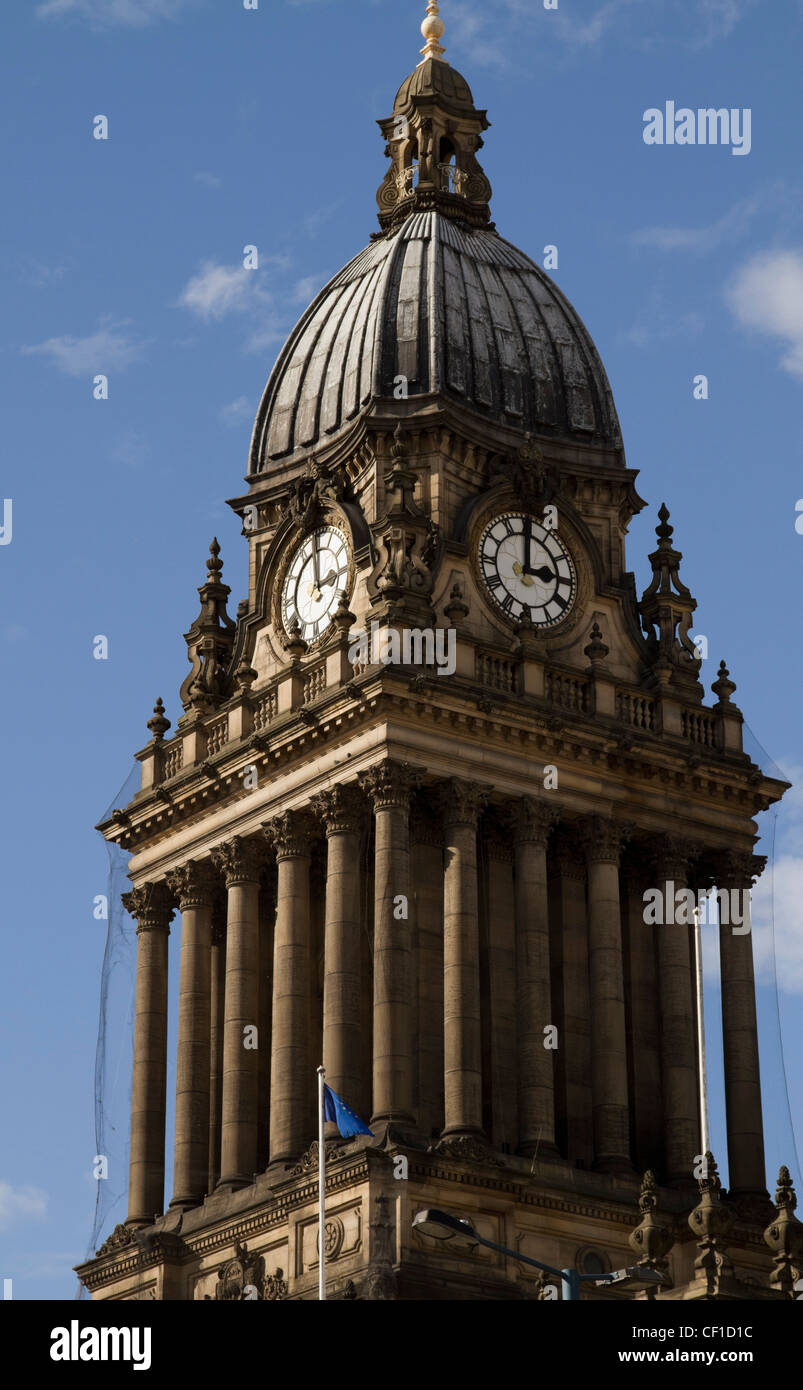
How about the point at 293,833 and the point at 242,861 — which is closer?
the point at 293,833

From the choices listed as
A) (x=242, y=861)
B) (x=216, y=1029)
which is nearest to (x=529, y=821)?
(x=242, y=861)

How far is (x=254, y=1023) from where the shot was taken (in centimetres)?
7619

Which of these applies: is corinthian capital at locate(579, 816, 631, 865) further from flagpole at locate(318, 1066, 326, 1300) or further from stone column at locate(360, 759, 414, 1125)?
flagpole at locate(318, 1066, 326, 1300)

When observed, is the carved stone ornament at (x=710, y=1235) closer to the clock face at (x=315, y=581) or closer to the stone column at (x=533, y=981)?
the stone column at (x=533, y=981)

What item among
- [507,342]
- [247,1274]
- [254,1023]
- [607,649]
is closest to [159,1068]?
[254,1023]

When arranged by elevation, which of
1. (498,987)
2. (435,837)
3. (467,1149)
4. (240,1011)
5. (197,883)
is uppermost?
(197,883)

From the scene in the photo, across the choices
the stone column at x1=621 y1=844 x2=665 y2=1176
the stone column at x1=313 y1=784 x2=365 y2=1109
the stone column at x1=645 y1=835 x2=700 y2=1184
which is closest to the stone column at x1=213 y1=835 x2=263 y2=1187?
the stone column at x1=313 y1=784 x2=365 y2=1109

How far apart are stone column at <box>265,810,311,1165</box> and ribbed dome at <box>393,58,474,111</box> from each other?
74.9 feet

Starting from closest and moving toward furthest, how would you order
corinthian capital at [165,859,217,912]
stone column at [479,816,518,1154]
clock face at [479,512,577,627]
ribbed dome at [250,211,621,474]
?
stone column at [479,816,518,1154]
clock face at [479,512,577,627]
corinthian capital at [165,859,217,912]
ribbed dome at [250,211,621,474]

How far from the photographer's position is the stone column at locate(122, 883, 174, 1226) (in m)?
78.2

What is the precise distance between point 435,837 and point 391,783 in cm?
282

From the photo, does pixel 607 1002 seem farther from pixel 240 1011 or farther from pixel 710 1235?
pixel 710 1235

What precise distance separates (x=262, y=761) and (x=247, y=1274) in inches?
505

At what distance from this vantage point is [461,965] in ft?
236
